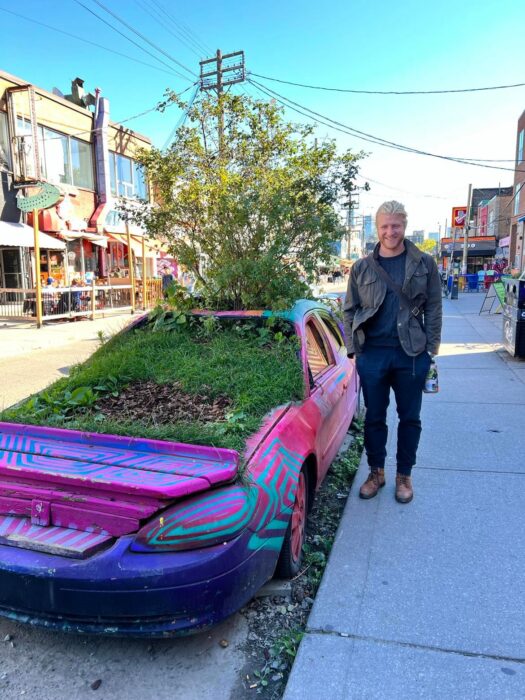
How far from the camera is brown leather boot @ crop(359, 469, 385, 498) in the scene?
3572 millimetres

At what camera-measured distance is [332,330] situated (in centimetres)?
455

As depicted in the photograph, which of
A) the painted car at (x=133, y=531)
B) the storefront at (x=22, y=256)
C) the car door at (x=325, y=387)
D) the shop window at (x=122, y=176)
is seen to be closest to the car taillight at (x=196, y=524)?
the painted car at (x=133, y=531)

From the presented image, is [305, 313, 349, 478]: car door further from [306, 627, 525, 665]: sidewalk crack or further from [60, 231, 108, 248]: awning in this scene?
[60, 231, 108, 248]: awning

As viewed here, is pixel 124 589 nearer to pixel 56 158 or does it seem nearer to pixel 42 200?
pixel 42 200

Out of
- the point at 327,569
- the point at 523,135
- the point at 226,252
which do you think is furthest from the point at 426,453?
the point at 523,135

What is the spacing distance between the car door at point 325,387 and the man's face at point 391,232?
844mm

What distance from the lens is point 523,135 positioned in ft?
93.1

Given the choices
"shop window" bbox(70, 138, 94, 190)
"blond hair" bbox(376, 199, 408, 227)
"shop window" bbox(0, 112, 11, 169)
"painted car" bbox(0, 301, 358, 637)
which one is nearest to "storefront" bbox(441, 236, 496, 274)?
"shop window" bbox(70, 138, 94, 190)

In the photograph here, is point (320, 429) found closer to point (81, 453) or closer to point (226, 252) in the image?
point (81, 453)

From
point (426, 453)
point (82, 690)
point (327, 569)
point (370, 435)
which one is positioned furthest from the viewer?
point (426, 453)

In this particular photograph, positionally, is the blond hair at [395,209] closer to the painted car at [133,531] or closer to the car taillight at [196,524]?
the painted car at [133,531]

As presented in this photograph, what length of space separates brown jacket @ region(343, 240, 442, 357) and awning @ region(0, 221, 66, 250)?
15267 millimetres

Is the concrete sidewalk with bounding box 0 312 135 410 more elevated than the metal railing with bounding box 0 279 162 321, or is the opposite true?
the metal railing with bounding box 0 279 162 321

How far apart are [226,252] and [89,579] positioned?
3.22 m
